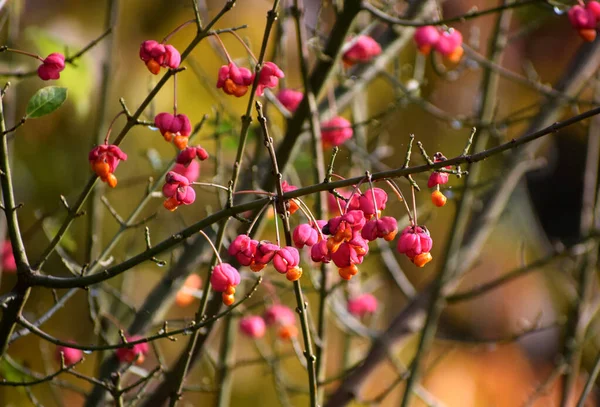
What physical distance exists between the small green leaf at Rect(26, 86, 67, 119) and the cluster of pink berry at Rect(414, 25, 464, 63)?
1.07 metres

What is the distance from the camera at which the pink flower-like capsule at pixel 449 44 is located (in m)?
1.93

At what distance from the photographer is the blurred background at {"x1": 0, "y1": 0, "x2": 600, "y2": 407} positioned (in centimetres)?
222

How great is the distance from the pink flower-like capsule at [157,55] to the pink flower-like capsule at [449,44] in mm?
1000

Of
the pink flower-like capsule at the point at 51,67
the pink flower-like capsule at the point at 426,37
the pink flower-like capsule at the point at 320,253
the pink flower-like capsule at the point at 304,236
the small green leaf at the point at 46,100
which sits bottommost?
the pink flower-like capsule at the point at 320,253

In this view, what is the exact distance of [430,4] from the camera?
221 cm

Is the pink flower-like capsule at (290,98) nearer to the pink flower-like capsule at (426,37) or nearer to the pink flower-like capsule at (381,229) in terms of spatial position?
the pink flower-like capsule at (426,37)

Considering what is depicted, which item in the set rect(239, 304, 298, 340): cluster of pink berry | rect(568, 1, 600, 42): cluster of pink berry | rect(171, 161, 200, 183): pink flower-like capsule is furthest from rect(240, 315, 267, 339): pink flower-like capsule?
rect(568, 1, 600, 42): cluster of pink berry

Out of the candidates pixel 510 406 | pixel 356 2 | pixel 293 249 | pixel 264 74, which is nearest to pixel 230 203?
pixel 293 249

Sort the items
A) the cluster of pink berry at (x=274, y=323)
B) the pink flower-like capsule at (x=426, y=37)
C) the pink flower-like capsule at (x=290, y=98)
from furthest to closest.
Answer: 1. the cluster of pink berry at (x=274, y=323)
2. the pink flower-like capsule at (x=426, y=37)
3. the pink flower-like capsule at (x=290, y=98)

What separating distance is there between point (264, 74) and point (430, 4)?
3.91ft

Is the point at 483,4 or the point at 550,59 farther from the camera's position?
the point at 550,59

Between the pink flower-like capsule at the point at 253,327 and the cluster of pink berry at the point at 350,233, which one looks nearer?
the cluster of pink berry at the point at 350,233

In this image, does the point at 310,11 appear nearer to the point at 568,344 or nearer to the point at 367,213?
the point at 568,344

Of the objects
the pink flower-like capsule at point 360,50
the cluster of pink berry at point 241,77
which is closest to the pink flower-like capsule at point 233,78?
the cluster of pink berry at point 241,77
